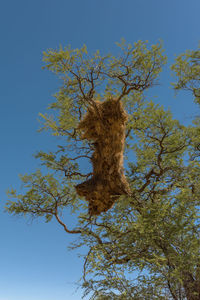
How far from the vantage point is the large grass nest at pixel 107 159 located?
913 cm

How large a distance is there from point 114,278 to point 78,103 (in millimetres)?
7551

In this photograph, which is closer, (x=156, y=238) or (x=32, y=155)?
(x=156, y=238)

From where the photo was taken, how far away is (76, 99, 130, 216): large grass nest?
9.13m

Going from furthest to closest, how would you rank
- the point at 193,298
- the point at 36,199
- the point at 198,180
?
the point at 36,199 → the point at 198,180 → the point at 193,298

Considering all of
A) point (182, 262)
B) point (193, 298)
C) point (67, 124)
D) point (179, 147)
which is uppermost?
point (67, 124)

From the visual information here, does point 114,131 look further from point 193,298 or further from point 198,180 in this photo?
point 193,298

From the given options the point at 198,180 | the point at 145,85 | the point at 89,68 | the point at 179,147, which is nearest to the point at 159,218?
the point at 198,180

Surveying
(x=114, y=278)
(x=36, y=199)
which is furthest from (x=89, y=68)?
(x=114, y=278)

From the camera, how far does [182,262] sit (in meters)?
5.92

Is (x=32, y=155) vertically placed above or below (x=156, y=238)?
above

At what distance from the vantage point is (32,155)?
1102 centimetres

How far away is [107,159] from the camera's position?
31.0 feet

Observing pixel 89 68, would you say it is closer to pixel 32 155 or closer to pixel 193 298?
pixel 32 155

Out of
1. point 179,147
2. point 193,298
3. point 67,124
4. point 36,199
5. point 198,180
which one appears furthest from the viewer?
point 67,124
